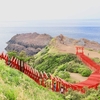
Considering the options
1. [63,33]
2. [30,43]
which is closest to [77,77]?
[30,43]

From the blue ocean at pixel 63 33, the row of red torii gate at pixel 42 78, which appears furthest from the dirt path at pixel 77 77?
the blue ocean at pixel 63 33

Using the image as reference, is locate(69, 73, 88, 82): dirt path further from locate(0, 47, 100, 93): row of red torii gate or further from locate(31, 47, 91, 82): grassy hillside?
locate(0, 47, 100, 93): row of red torii gate

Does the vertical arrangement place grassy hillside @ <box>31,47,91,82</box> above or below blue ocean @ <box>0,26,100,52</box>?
above

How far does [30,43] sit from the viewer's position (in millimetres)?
57281

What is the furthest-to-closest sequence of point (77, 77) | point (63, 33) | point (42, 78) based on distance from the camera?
point (63, 33)
point (77, 77)
point (42, 78)

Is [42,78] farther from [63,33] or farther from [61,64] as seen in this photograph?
[63,33]

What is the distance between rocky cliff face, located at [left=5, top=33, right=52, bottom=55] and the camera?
50.6 metres

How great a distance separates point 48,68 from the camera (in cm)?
2388

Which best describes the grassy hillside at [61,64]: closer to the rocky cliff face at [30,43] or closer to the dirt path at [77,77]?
the dirt path at [77,77]

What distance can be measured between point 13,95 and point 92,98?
5505 millimetres

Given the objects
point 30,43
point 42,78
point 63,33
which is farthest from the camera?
point 63,33

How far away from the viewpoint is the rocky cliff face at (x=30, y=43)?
50631 mm

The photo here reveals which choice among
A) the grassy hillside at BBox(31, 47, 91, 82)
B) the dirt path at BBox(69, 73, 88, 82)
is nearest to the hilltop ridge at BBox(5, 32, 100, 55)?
the grassy hillside at BBox(31, 47, 91, 82)

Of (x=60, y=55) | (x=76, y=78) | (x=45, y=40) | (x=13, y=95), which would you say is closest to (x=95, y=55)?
(x=60, y=55)
